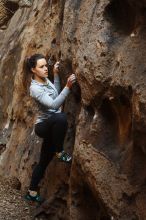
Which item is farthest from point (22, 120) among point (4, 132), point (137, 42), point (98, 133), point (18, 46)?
point (137, 42)

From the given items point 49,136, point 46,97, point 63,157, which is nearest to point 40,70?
point 46,97

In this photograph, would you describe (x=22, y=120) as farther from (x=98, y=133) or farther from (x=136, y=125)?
(x=136, y=125)

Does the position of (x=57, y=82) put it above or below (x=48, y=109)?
above

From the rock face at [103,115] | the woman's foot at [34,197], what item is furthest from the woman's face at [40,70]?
the woman's foot at [34,197]

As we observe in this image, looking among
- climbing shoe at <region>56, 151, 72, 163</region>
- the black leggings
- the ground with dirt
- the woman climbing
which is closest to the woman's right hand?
the woman climbing

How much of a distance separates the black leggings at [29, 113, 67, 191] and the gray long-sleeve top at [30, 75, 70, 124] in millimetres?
105

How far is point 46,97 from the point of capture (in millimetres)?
6988

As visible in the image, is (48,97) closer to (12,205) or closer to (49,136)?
(49,136)

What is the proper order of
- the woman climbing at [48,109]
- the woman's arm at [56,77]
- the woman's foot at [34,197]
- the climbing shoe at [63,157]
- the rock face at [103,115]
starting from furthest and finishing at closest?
the woman's foot at [34,197]
the woman's arm at [56,77]
the climbing shoe at [63,157]
the woman climbing at [48,109]
the rock face at [103,115]

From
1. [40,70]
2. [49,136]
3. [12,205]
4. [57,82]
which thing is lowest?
[12,205]

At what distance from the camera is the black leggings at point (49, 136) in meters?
7.02

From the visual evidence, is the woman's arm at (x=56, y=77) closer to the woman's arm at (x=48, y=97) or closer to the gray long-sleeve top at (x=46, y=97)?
the gray long-sleeve top at (x=46, y=97)

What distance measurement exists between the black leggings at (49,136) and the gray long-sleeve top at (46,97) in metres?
0.11

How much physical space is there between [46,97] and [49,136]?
620 millimetres
